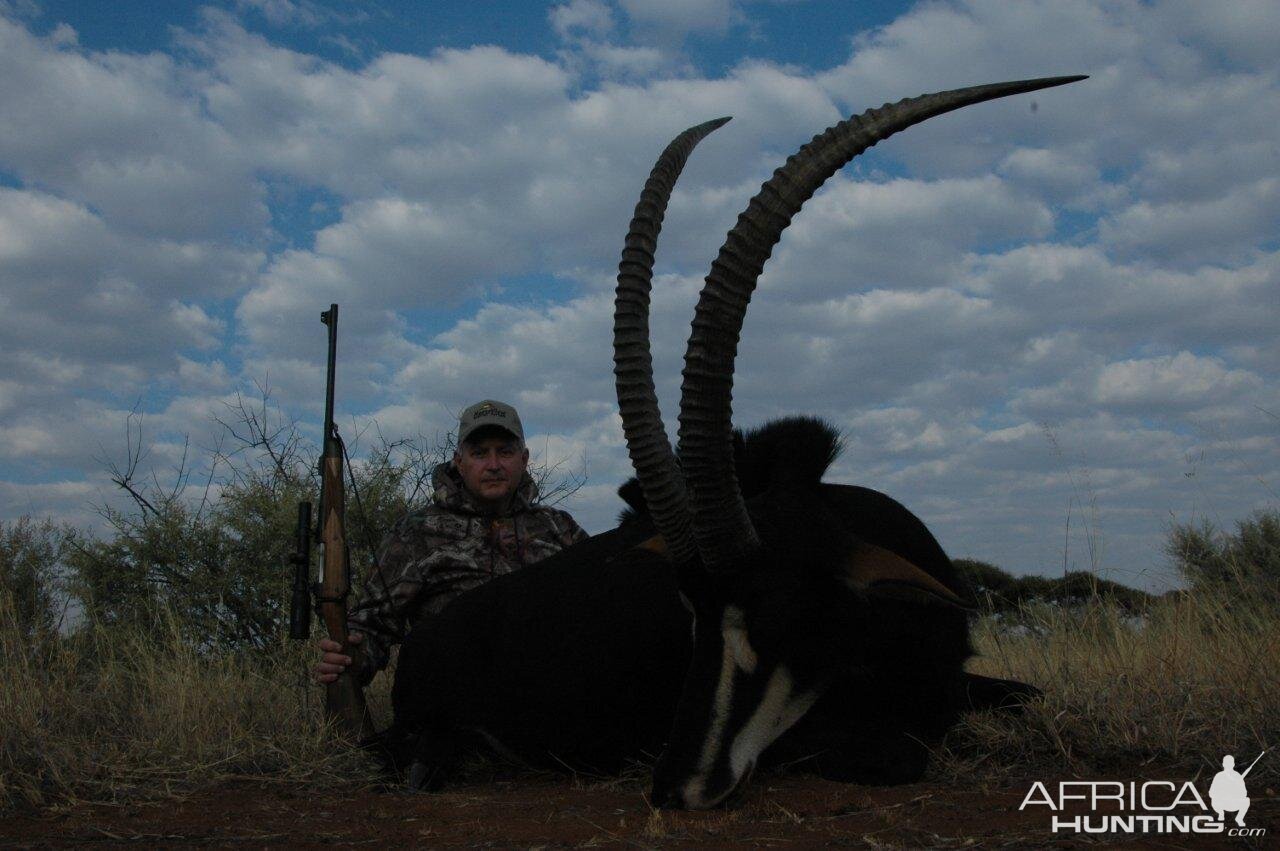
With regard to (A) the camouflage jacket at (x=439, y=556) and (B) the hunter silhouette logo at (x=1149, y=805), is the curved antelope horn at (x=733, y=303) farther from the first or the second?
(A) the camouflage jacket at (x=439, y=556)

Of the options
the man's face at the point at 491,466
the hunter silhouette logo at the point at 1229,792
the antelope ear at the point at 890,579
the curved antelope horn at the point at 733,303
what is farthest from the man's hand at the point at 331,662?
the hunter silhouette logo at the point at 1229,792

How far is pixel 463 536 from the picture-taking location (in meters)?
6.08

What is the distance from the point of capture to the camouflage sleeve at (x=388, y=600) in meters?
5.71

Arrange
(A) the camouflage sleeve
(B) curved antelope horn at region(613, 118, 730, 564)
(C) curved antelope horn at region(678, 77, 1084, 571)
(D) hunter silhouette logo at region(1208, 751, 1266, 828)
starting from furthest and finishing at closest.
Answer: (A) the camouflage sleeve < (B) curved antelope horn at region(613, 118, 730, 564) < (C) curved antelope horn at region(678, 77, 1084, 571) < (D) hunter silhouette logo at region(1208, 751, 1266, 828)

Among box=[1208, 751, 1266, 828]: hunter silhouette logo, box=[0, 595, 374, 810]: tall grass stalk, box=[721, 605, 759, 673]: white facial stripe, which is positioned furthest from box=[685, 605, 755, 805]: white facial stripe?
box=[0, 595, 374, 810]: tall grass stalk

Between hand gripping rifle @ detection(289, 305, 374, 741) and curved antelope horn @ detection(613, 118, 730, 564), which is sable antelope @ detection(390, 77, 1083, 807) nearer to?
curved antelope horn @ detection(613, 118, 730, 564)

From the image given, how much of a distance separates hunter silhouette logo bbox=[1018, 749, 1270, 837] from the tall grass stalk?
2.83 meters

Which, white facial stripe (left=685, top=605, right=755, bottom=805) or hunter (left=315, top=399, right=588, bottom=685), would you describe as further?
hunter (left=315, top=399, right=588, bottom=685)

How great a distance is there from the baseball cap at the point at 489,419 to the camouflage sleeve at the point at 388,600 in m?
0.66

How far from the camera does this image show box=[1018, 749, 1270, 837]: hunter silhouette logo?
2854 millimetres

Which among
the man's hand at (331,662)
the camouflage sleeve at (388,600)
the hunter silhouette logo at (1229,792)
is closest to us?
the hunter silhouette logo at (1229,792)

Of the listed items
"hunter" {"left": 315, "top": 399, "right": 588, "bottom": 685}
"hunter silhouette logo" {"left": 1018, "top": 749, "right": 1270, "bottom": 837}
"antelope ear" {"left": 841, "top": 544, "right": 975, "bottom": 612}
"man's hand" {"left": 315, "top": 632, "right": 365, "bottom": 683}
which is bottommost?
"hunter silhouette logo" {"left": 1018, "top": 749, "right": 1270, "bottom": 837}

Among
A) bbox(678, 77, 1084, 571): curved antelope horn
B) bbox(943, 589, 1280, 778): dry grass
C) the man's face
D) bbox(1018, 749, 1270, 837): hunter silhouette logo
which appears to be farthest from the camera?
the man's face

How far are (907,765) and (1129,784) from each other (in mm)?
702
